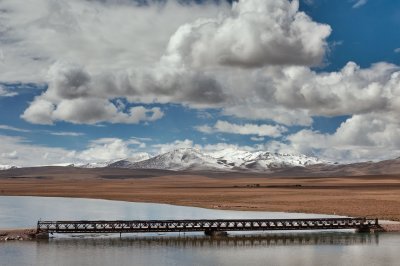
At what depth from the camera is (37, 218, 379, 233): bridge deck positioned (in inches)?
2539

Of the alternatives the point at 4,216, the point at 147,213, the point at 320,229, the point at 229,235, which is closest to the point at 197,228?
the point at 229,235

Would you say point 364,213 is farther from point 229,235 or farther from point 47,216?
point 47,216

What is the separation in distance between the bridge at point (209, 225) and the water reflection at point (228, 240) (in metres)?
1.21

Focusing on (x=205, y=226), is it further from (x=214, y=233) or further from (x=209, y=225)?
(x=214, y=233)

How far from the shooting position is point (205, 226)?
68.7 meters

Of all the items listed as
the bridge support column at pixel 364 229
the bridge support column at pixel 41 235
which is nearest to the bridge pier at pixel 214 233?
the bridge support column at pixel 364 229

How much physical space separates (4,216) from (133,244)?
38.6 meters

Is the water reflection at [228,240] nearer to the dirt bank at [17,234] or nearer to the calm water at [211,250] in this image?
the calm water at [211,250]

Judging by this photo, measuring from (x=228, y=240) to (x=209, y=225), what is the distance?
5123 millimetres

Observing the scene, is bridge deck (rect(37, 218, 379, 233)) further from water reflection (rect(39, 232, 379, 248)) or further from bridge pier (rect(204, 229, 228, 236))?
water reflection (rect(39, 232, 379, 248))

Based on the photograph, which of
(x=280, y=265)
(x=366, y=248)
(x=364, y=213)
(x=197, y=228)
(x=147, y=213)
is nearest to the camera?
(x=280, y=265)

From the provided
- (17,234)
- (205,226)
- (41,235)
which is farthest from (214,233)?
(17,234)

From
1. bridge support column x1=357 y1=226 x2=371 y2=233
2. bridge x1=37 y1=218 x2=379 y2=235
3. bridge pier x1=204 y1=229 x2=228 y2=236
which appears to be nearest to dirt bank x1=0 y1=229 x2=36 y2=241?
bridge x1=37 y1=218 x2=379 y2=235

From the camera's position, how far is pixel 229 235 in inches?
2601
